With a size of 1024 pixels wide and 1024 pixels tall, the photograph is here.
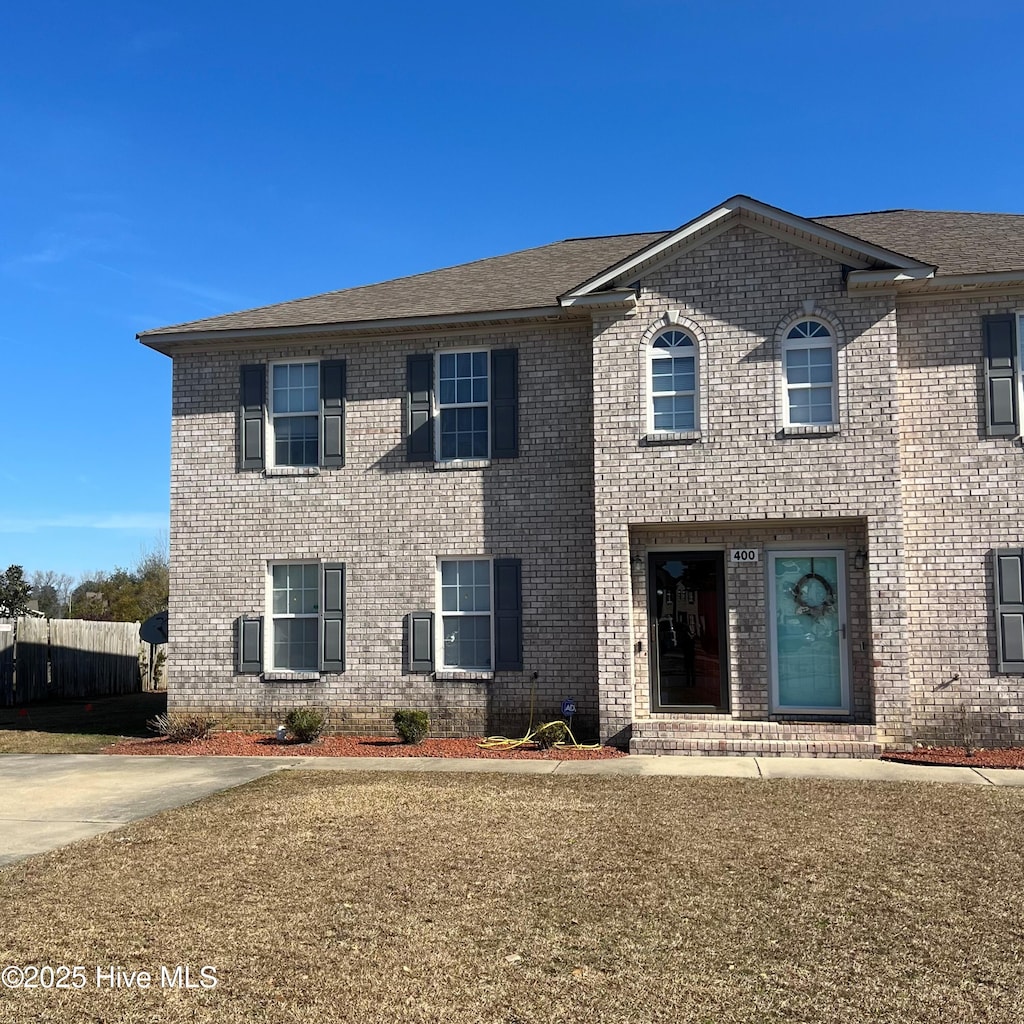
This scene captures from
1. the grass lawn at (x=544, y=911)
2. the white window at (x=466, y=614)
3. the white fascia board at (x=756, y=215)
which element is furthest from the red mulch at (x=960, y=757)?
the white fascia board at (x=756, y=215)

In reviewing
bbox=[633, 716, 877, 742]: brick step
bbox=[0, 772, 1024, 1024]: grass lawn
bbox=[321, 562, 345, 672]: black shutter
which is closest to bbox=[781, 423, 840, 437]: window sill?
bbox=[633, 716, 877, 742]: brick step

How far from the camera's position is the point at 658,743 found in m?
12.9

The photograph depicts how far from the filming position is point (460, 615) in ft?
48.2

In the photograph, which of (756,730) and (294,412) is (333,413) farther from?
(756,730)

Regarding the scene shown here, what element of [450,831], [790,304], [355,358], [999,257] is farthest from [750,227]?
[450,831]

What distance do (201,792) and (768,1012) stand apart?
737 centimetres

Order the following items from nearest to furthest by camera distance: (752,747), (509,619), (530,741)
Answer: (752,747), (530,741), (509,619)

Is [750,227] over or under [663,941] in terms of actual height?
over

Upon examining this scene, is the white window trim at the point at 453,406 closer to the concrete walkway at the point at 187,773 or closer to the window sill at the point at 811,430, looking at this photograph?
the window sill at the point at 811,430

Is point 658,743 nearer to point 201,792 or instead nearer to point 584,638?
point 584,638

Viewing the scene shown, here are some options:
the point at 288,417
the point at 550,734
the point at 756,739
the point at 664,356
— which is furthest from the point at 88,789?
the point at 664,356

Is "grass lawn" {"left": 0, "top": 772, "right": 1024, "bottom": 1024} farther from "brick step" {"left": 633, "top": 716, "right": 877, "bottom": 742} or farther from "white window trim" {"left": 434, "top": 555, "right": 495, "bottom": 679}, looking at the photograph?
"white window trim" {"left": 434, "top": 555, "right": 495, "bottom": 679}

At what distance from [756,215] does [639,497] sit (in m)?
3.95

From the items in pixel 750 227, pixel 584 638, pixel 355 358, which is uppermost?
pixel 750 227
